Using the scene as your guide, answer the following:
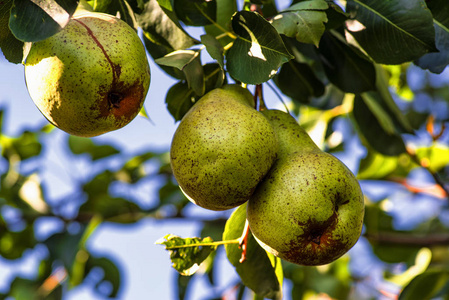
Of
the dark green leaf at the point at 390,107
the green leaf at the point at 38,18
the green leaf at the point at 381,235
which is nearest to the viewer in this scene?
the green leaf at the point at 38,18

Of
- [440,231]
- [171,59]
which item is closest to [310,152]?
[171,59]

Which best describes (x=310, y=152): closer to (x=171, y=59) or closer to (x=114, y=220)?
(x=171, y=59)

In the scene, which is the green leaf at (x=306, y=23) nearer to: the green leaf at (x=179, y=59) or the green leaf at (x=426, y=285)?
the green leaf at (x=179, y=59)

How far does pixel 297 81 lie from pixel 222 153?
798 millimetres

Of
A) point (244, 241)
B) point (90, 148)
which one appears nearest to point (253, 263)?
point (244, 241)

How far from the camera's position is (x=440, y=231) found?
344 cm

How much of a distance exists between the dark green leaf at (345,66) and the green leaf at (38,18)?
955 millimetres

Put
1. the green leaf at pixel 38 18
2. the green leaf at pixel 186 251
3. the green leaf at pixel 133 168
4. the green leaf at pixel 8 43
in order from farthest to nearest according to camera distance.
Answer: the green leaf at pixel 133 168 < the green leaf at pixel 186 251 < the green leaf at pixel 8 43 < the green leaf at pixel 38 18

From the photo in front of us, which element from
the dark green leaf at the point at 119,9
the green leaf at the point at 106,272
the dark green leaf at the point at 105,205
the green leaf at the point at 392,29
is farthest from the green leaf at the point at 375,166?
the dark green leaf at the point at 119,9

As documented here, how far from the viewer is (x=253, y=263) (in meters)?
1.60

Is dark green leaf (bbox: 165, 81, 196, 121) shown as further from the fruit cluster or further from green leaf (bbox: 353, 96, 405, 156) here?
green leaf (bbox: 353, 96, 405, 156)

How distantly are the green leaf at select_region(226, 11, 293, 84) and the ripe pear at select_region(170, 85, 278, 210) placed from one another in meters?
0.10

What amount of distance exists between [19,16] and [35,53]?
9 centimetres

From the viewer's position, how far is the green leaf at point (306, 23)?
142cm
